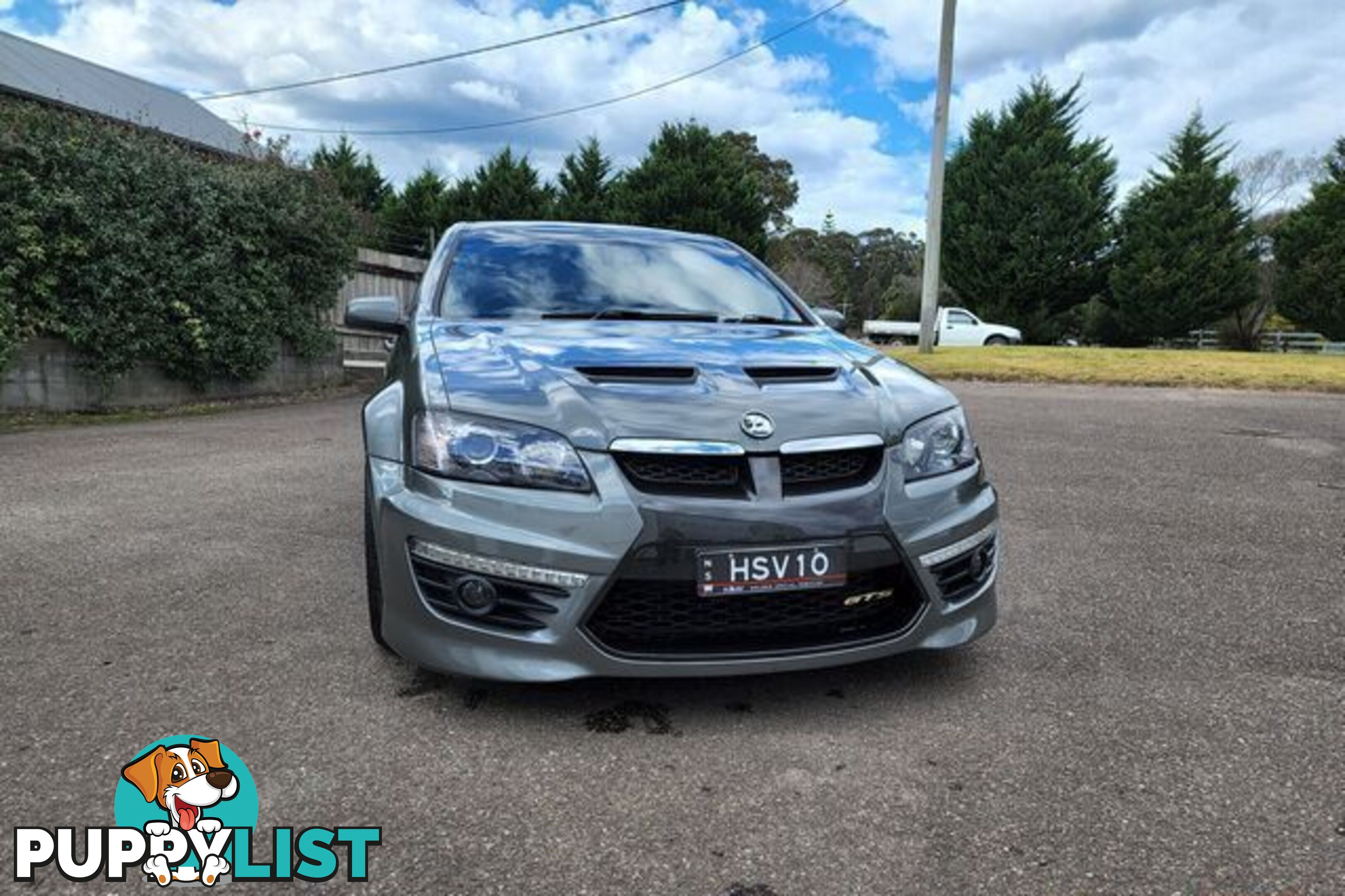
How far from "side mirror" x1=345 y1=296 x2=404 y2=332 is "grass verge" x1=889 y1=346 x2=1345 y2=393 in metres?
7.08

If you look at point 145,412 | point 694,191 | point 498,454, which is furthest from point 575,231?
point 694,191

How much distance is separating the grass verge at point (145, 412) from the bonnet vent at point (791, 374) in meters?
7.22

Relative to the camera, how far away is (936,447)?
2486 mm

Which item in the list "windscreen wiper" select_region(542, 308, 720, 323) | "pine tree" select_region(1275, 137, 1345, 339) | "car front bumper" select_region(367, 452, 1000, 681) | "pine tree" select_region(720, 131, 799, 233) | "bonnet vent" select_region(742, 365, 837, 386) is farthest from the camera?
"pine tree" select_region(720, 131, 799, 233)

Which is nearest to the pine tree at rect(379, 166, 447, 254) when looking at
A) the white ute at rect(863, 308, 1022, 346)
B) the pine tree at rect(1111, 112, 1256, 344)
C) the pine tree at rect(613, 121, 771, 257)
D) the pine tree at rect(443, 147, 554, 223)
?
the pine tree at rect(443, 147, 554, 223)

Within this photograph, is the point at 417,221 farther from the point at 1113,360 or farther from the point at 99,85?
the point at 1113,360

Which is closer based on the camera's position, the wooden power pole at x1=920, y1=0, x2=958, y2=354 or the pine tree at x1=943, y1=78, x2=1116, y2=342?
the wooden power pole at x1=920, y1=0, x2=958, y2=354

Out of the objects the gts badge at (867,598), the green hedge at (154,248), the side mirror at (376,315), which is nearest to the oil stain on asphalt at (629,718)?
the gts badge at (867,598)

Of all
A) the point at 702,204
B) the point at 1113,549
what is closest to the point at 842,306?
the point at 702,204

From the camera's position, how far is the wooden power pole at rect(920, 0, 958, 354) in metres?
13.6

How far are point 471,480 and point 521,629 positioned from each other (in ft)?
1.28

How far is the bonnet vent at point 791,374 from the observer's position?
2.53 m

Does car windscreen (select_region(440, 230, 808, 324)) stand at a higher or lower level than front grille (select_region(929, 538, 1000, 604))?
higher

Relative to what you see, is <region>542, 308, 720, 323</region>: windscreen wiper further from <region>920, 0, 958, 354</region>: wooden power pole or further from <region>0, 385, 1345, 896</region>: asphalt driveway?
<region>920, 0, 958, 354</region>: wooden power pole
